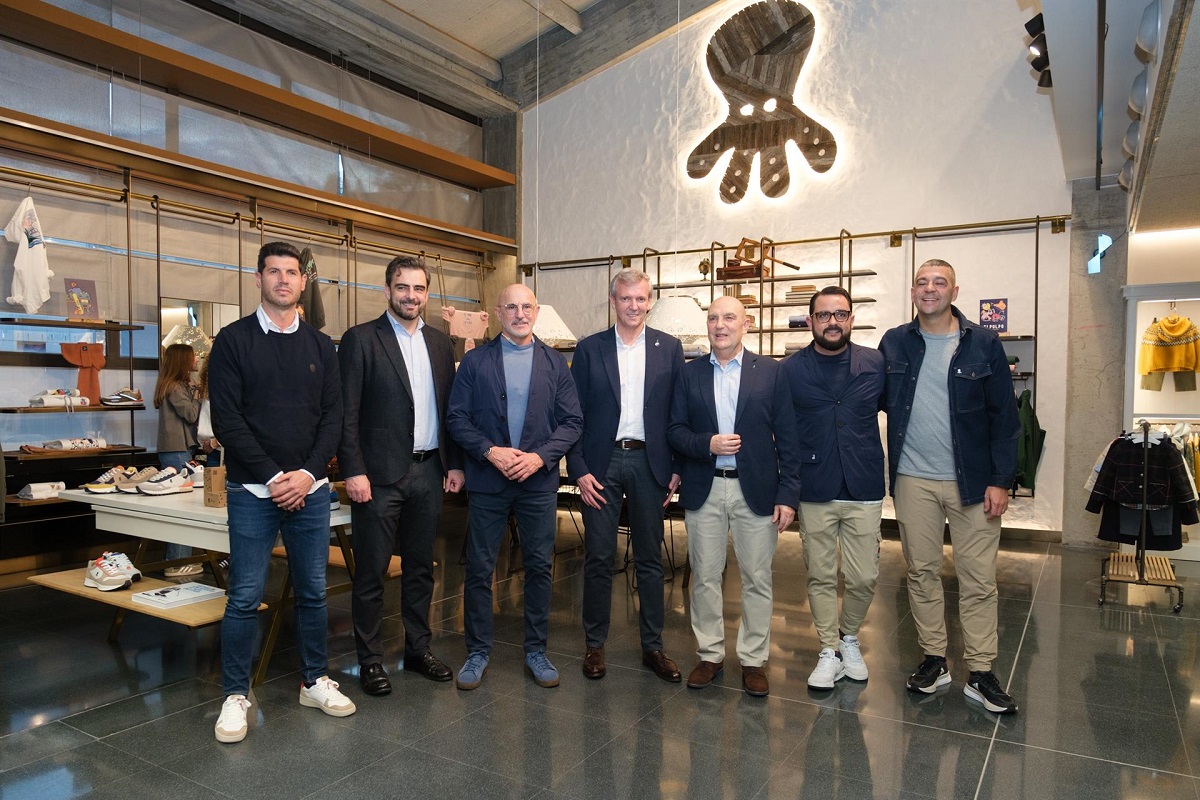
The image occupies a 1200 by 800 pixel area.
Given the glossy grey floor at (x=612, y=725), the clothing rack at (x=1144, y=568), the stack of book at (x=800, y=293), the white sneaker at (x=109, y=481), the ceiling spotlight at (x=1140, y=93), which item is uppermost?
the ceiling spotlight at (x=1140, y=93)

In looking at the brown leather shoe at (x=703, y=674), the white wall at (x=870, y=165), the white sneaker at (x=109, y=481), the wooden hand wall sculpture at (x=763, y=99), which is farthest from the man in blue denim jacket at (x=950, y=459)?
the wooden hand wall sculpture at (x=763, y=99)

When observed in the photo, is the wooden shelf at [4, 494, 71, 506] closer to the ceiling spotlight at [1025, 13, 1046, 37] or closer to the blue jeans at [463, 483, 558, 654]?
the blue jeans at [463, 483, 558, 654]

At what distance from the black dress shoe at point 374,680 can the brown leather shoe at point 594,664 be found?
0.86 metres

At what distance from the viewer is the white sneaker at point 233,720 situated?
9.58 feet

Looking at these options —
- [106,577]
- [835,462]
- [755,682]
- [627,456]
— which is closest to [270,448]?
[627,456]

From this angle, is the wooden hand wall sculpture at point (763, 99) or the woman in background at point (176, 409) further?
the wooden hand wall sculpture at point (763, 99)

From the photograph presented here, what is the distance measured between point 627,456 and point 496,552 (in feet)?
2.38

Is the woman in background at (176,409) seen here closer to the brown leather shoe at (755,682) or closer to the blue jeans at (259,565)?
the blue jeans at (259,565)

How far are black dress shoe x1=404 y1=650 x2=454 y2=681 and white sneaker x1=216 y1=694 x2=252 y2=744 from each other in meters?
0.76

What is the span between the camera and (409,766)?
274cm

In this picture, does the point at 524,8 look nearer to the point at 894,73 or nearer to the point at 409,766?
the point at 894,73

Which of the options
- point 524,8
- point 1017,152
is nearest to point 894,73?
point 1017,152

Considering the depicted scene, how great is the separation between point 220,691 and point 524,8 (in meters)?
7.65

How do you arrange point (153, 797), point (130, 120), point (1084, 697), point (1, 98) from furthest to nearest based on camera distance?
point (130, 120), point (1, 98), point (1084, 697), point (153, 797)
